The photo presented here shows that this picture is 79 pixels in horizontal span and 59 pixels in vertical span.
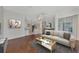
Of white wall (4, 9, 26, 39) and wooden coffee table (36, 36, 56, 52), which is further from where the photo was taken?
wooden coffee table (36, 36, 56, 52)

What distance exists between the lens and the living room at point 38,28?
2.26m

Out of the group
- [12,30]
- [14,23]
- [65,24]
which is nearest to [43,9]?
[65,24]

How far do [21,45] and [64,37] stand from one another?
1.03 metres

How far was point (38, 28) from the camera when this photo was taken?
7.74 ft

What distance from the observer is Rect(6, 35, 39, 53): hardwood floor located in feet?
7.60

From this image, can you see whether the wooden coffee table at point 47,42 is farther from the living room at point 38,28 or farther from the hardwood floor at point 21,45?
the hardwood floor at point 21,45

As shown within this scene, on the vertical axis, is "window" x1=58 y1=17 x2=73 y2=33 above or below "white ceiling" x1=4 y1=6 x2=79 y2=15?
below

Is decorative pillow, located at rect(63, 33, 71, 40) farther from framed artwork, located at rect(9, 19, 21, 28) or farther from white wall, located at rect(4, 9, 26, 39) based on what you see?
framed artwork, located at rect(9, 19, 21, 28)

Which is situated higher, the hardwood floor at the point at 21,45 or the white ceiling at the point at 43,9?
the white ceiling at the point at 43,9

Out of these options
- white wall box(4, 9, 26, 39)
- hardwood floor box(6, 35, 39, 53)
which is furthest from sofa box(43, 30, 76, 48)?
white wall box(4, 9, 26, 39)

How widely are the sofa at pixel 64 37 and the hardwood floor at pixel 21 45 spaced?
0.46m

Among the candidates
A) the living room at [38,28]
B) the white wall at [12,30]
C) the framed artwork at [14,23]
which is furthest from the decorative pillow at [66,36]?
the framed artwork at [14,23]

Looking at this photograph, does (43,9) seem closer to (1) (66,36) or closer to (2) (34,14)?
(2) (34,14)
